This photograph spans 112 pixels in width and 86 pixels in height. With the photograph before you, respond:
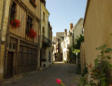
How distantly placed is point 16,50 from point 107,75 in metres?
8.54

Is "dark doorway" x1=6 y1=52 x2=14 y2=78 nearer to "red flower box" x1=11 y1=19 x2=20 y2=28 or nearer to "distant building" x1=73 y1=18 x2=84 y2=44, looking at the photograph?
"red flower box" x1=11 y1=19 x2=20 y2=28

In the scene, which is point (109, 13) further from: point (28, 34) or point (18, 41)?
point (28, 34)

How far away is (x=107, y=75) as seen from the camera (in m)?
1.88

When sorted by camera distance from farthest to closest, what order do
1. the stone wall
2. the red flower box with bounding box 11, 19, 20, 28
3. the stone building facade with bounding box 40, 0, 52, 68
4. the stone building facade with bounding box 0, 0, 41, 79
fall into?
the stone building facade with bounding box 40, 0, 52, 68, the red flower box with bounding box 11, 19, 20, 28, the stone building facade with bounding box 0, 0, 41, 79, the stone wall

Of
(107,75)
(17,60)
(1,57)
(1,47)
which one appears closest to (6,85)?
(1,57)

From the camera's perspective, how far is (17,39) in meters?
9.51

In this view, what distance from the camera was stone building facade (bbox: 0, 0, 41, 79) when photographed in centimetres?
782

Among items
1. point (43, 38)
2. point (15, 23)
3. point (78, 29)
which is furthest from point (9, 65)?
point (78, 29)

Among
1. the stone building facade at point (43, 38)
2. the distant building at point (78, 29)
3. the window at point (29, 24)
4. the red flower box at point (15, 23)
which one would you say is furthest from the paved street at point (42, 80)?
the distant building at point (78, 29)

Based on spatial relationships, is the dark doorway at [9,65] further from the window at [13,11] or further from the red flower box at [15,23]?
the window at [13,11]

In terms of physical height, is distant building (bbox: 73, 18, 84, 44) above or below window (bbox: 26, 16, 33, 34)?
above

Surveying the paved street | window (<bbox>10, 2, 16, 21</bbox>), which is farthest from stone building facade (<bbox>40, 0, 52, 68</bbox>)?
window (<bbox>10, 2, 16, 21</bbox>)

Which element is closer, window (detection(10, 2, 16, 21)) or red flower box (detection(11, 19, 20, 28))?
red flower box (detection(11, 19, 20, 28))

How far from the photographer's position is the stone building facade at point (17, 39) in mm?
7816
